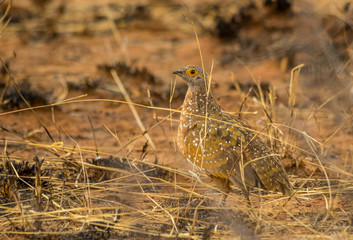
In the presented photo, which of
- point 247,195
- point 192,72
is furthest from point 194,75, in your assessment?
point 247,195

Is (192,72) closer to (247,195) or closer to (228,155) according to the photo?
(228,155)

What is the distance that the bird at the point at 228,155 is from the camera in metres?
4.34

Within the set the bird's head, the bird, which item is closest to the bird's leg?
the bird

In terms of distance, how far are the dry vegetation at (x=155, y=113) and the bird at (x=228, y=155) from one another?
6.7 inches

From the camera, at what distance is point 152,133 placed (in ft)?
23.5

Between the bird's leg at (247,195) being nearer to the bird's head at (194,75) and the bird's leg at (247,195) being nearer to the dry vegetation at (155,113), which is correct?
the dry vegetation at (155,113)

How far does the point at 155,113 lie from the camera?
16.8 feet

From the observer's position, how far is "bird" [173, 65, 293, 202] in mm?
4344

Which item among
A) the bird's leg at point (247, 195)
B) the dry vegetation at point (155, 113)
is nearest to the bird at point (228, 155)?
the bird's leg at point (247, 195)

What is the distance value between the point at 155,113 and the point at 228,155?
3.40ft

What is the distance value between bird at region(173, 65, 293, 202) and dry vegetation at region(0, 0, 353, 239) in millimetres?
171

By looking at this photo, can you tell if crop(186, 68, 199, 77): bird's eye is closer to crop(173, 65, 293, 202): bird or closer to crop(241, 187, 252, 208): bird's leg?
crop(173, 65, 293, 202): bird

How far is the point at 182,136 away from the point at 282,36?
6396mm

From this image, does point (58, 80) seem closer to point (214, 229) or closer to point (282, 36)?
point (282, 36)
